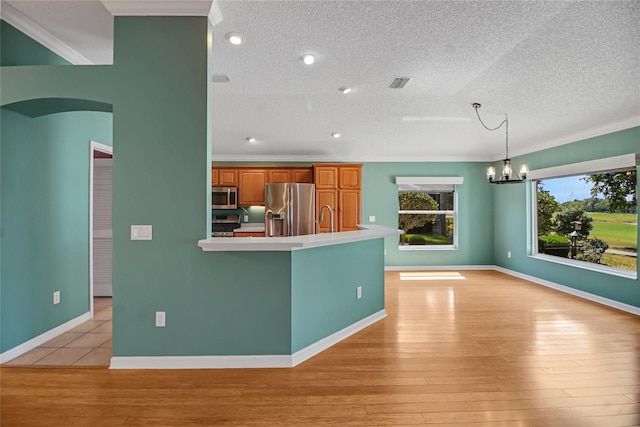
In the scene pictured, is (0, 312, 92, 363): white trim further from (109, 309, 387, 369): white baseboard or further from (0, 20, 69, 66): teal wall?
(0, 20, 69, 66): teal wall

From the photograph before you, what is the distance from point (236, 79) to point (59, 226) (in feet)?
7.15

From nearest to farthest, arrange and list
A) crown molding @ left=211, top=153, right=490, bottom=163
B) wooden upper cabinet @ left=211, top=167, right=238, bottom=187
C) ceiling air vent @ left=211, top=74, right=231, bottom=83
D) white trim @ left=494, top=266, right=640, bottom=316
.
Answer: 1. ceiling air vent @ left=211, top=74, right=231, bottom=83
2. white trim @ left=494, top=266, right=640, bottom=316
3. wooden upper cabinet @ left=211, top=167, right=238, bottom=187
4. crown molding @ left=211, top=153, right=490, bottom=163

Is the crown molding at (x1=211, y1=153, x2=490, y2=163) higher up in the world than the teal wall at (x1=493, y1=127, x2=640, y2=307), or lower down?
higher up

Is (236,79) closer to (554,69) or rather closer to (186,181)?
(186,181)

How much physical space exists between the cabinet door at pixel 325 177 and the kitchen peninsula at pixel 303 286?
3168 millimetres

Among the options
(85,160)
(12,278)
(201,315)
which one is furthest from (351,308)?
(85,160)

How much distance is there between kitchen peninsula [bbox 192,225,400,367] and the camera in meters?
2.58

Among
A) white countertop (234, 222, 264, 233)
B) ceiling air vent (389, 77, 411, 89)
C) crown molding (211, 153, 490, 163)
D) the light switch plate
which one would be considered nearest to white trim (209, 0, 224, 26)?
the light switch plate

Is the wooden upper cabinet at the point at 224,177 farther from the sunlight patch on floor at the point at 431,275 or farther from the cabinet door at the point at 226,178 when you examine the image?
the sunlight patch on floor at the point at 431,275

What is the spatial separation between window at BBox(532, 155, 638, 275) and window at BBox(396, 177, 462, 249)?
1573mm

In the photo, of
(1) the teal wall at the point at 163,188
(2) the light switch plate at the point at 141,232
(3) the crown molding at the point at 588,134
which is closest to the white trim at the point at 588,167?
(3) the crown molding at the point at 588,134

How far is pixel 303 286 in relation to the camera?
9.02 ft

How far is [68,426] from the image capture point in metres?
1.89

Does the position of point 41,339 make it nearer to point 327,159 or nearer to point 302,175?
point 302,175
